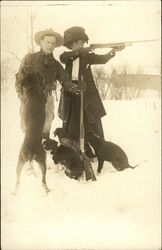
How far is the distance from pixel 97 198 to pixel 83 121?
364 mm

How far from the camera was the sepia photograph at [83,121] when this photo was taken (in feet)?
30.9

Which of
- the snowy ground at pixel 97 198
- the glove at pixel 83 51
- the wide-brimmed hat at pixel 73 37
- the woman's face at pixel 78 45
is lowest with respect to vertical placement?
the snowy ground at pixel 97 198

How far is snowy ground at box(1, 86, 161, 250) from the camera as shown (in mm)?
9422

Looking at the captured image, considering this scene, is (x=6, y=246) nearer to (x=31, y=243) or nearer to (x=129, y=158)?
(x=31, y=243)

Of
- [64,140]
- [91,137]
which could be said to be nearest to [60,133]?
[64,140]

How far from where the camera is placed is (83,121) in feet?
30.9

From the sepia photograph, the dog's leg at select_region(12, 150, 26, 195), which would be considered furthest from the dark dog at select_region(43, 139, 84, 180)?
the dog's leg at select_region(12, 150, 26, 195)

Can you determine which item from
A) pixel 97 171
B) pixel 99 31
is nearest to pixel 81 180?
pixel 97 171

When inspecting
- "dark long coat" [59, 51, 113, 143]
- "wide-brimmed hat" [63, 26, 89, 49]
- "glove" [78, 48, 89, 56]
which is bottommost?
"dark long coat" [59, 51, 113, 143]

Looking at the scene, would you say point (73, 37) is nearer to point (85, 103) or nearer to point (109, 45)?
point (109, 45)

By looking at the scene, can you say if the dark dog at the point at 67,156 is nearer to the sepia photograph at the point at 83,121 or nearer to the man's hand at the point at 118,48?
the sepia photograph at the point at 83,121

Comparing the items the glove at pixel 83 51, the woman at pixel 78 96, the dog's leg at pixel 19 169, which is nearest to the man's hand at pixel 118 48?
the woman at pixel 78 96

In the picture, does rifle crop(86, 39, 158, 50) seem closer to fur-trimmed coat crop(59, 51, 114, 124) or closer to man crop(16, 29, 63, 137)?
fur-trimmed coat crop(59, 51, 114, 124)

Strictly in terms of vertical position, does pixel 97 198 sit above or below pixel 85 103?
below
